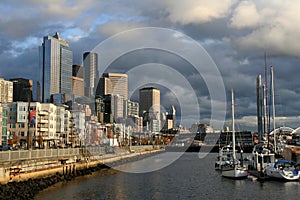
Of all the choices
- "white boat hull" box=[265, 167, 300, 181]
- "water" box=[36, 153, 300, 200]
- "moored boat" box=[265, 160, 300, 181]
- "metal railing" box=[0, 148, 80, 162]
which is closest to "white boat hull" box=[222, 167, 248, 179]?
"water" box=[36, 153, 300, 200]

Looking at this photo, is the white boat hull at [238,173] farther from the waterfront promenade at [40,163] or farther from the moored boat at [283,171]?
the waterfront promenade at [40,163]

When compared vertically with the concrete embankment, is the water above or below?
below

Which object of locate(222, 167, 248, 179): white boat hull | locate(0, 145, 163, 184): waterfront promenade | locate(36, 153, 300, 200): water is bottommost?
locate(36, 153, 300, 200): water

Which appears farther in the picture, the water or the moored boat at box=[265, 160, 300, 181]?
the moored boat at box=[265, 160, 300, 181]

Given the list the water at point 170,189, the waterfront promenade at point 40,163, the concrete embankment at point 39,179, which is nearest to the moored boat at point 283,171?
the water at point 170,189

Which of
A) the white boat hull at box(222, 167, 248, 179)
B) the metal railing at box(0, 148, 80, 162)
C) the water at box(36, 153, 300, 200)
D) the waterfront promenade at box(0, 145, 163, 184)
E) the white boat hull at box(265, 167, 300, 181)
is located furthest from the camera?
the white boat hull at box(222, 167, 248, 179)

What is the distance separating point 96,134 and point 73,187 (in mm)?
133526

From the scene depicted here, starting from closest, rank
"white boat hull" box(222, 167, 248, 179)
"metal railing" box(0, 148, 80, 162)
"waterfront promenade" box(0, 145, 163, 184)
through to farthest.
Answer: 1. "waterfront promenade" box(0, 145, 163, 184)
2. "metal railing" box(0, 148, 80, 162)
3. "white boat hull" box(222, 167, 248, 179)

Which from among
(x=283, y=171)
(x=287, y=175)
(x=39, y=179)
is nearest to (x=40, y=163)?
(x=39, y=179)

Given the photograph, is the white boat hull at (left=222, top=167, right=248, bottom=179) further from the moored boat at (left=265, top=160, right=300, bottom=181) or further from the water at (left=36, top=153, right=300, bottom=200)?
the moored boat at (left=265, top=160, right=300, bottom=181)

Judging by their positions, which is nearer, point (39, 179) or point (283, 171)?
point (39, 179)

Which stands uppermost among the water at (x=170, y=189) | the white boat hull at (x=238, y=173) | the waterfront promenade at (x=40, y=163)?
the waterfront promenade at (x=40, y=163)

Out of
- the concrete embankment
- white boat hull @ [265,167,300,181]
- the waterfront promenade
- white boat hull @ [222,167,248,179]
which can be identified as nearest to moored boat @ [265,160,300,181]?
white boat hull @ [265,167,300,181]

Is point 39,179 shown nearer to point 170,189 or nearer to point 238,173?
point 170,189
